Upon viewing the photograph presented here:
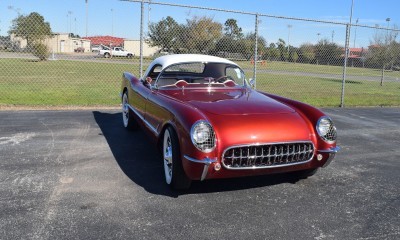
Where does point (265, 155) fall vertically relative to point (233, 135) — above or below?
below

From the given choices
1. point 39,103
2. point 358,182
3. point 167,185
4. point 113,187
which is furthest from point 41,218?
point 39,103

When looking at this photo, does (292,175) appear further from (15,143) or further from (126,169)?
(15,143)

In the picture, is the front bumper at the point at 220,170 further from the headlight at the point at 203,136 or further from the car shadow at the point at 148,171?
the car shadow at the point at 148,171

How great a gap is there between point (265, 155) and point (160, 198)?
108 cm

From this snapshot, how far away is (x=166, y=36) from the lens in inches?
573

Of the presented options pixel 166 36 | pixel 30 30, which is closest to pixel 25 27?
pixel 30 30

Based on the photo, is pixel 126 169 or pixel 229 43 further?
pixel 229 43

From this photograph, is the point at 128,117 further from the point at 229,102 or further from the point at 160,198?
the point at 160,198

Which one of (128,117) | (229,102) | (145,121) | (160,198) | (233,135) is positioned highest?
(229,102)

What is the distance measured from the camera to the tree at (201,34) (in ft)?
38.6

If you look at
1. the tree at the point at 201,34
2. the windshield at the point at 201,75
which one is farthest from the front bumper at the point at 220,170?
the tree at the point at 201,34

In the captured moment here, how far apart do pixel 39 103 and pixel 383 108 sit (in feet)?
30.3

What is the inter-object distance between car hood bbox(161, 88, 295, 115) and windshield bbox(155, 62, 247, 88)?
8.8 inches

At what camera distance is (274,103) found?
4.28 meters
